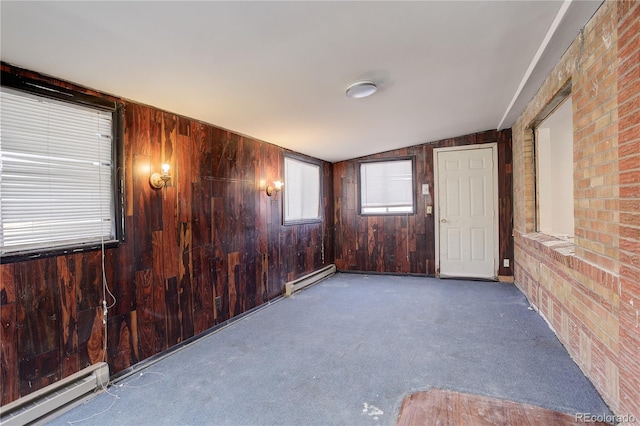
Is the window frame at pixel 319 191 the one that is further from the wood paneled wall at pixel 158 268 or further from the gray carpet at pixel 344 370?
the gray carpet at pixel 344 370

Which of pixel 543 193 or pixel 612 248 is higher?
pixel 543 193

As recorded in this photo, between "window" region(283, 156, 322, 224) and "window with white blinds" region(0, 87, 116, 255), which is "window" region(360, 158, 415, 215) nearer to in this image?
"window" region(283, 156, 322, 224)

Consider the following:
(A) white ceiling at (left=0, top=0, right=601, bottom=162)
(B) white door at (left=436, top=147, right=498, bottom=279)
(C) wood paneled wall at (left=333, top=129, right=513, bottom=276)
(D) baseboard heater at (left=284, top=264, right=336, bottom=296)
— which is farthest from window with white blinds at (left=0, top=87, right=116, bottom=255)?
(B) white door at (left=436, top=147, right=498, bottom=279)

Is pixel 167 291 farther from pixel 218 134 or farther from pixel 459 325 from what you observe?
pixel 459 325

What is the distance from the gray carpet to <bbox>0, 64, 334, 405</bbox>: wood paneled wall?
302mm

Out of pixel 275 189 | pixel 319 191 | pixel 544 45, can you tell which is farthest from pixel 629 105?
pixel 319 191

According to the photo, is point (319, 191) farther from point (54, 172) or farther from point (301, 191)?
point (54, 172)

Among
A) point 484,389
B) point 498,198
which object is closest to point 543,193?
point 498,198

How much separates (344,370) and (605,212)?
6.63 feet

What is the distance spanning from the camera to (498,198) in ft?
16.5

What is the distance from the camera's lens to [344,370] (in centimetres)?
239

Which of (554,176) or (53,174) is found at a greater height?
(554,176)

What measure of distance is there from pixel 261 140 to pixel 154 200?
1.77 metres

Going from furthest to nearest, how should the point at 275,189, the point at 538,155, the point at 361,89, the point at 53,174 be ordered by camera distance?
the point at 275,189 → the point at 538,155 → the point at 361,89 → the point at 53,174
